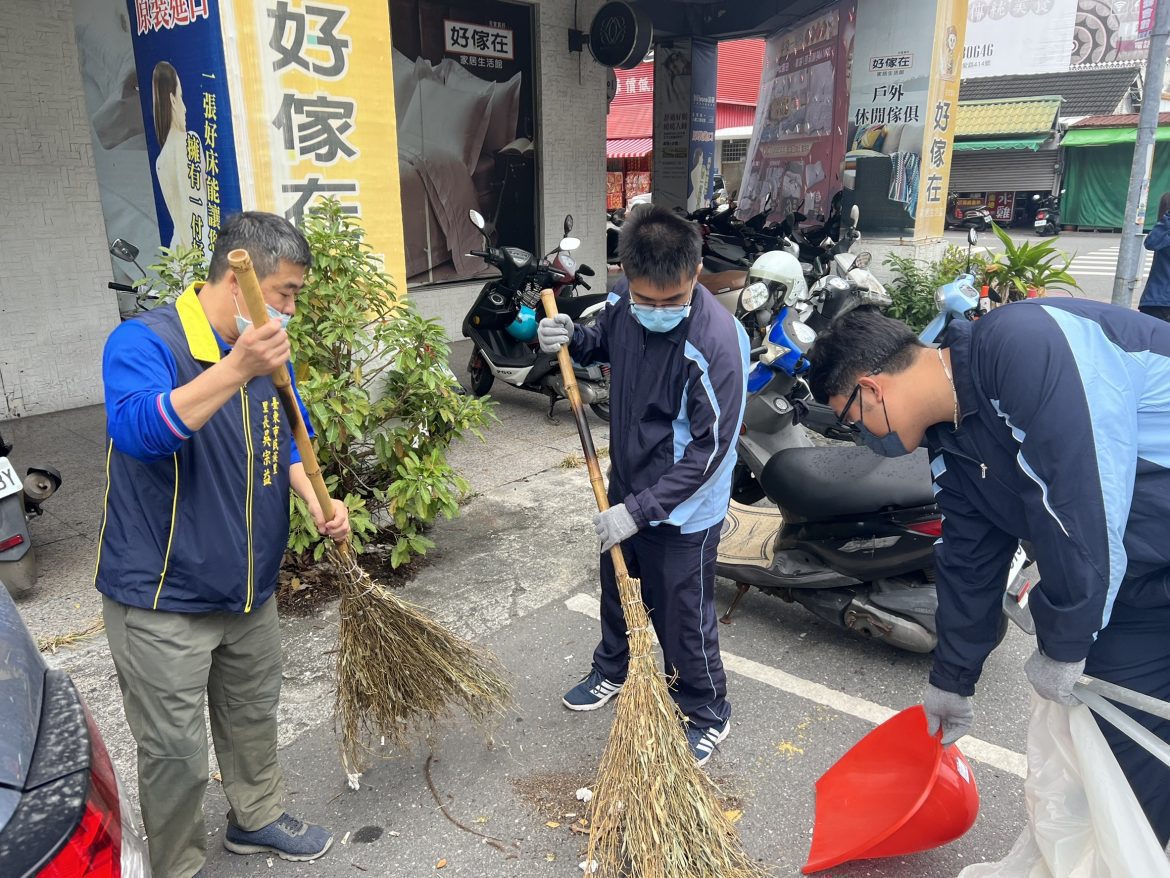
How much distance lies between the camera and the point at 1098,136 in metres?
24.0

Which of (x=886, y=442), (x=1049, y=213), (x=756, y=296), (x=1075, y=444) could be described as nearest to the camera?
(x=1075, y=444)

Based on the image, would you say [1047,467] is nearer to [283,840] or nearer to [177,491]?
[177,491]

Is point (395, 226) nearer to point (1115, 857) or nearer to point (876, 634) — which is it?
point (876, 634)

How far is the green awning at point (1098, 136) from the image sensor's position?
2328 centimetres

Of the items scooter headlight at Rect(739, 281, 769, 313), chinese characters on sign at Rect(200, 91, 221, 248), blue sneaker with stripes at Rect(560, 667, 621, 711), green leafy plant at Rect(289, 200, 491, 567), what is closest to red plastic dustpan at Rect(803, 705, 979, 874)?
blue sneaker with stripes at Rect(560, 667, 621, 711)

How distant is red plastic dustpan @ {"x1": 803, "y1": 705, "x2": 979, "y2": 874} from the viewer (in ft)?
7.27

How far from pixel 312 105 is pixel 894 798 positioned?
3898 millimetres

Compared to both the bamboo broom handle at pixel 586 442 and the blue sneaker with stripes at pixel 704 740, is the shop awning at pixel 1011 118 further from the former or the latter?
the blue sneaker with stripes at pixel 704 740

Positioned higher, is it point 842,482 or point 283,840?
point 842,482

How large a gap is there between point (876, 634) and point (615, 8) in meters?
7.68

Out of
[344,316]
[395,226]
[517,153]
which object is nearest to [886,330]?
[344,316]

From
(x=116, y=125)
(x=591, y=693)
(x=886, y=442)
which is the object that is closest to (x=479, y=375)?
(x=116, y=125)

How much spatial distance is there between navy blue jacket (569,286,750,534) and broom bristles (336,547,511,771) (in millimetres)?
804

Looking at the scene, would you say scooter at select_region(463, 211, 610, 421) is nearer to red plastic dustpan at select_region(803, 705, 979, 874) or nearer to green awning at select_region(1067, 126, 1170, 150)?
red plastic dustpan at select_region(803, 705, 979, 874)
